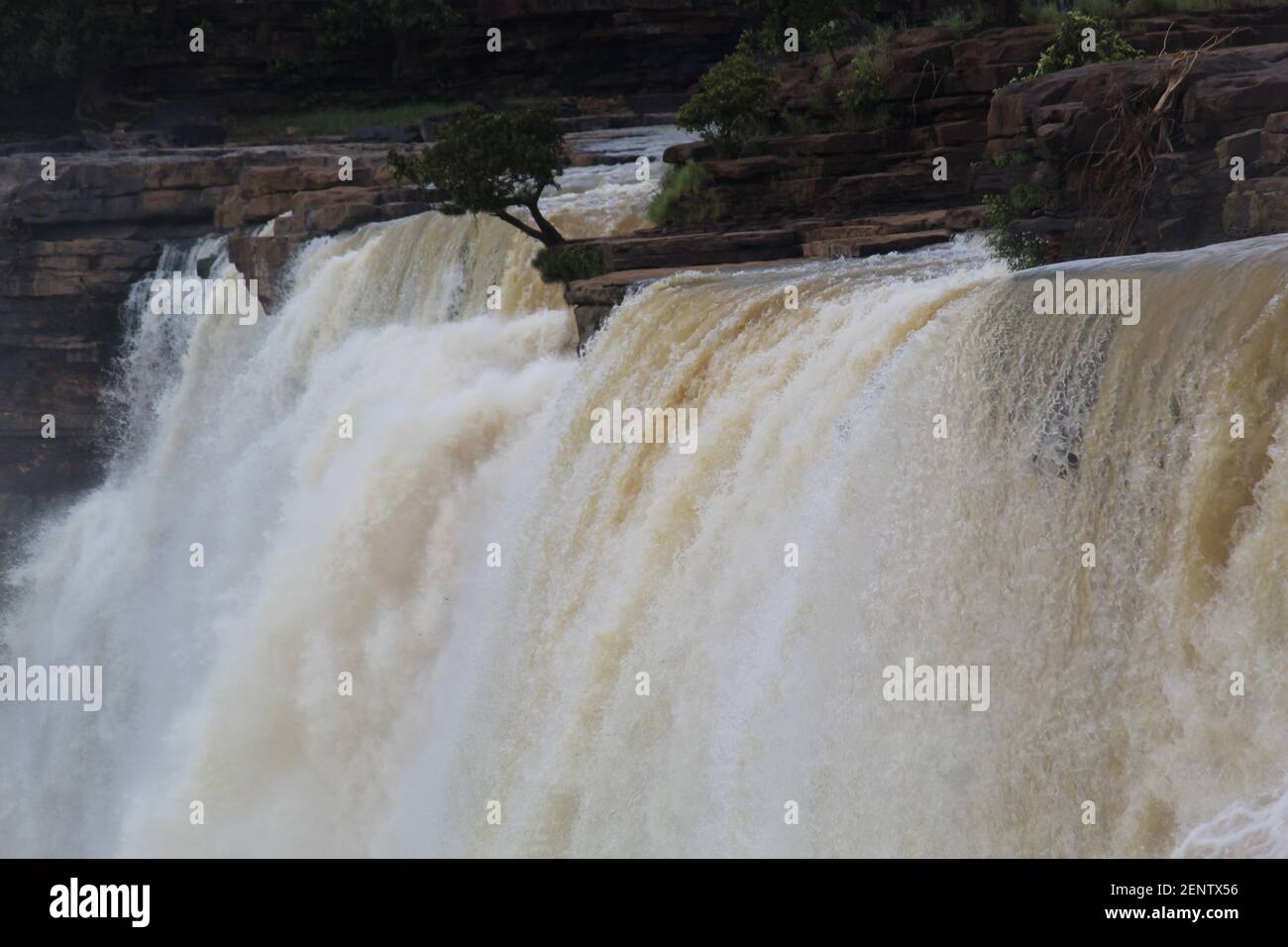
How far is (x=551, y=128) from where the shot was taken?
18.0 metres

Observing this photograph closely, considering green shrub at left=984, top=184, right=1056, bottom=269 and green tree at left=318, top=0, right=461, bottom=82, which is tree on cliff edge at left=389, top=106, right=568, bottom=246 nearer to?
green shrub at left=984, top=184, right=1056, bottom=269

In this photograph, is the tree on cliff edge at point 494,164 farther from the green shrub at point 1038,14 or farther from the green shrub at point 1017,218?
the green shrub at point 1038,14

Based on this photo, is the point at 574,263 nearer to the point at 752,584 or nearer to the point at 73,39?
the point at 752,584

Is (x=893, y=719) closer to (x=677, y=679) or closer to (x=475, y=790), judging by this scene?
(x=677, y=679)

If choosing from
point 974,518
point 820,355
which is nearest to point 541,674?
point 820,355

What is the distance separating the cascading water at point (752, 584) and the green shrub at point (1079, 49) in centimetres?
283

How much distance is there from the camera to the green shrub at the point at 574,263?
16.1 metres

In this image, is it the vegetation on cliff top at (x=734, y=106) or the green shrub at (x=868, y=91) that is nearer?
the green shrub at (x=868, y=91)

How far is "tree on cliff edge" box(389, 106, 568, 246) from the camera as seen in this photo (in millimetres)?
17328

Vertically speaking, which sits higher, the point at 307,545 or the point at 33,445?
the point at 33,445

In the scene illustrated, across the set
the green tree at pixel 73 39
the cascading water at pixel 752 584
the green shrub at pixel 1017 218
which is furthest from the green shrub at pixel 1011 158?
the green tree at pixel 73 39

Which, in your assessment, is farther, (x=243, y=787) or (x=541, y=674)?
(x=243, y=787)

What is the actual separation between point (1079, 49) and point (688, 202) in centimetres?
464

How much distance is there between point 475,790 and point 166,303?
55.5 feet
